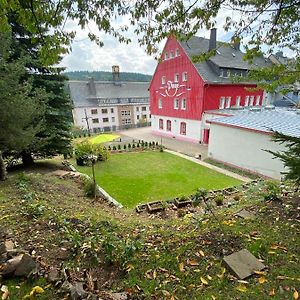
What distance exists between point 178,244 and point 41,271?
202 cm

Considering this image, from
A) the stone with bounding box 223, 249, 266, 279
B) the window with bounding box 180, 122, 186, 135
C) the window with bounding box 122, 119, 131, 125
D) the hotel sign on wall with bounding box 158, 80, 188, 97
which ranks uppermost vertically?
the hotel sign on wall with bounding box 158, 80, 188, 97

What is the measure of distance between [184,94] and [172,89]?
194 cm

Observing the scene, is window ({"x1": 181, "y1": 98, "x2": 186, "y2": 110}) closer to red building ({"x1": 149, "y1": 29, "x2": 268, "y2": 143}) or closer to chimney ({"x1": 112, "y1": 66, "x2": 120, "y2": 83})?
red building ({"x1": 149, "y1": 29, "x2": 268, "y2": 143})

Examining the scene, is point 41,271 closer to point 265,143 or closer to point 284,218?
point 284,218

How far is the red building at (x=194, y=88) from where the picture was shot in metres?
19.7

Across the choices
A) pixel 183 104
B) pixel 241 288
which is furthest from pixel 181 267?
pixel 183 104

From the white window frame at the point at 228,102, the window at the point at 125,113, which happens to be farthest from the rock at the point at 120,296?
the window at the point at 125,113

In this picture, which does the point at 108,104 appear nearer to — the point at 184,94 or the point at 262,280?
the point at 184,94

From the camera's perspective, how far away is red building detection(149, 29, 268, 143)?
1966cm

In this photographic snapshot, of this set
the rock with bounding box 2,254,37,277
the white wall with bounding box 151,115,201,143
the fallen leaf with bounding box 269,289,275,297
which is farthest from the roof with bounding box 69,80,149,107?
the fallen leaf with bounding box 269,289,275,297

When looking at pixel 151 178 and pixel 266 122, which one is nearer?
pixel 151 178

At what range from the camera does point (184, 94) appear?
21.1 m


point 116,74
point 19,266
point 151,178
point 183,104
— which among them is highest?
point 116,74

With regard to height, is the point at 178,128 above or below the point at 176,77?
below
